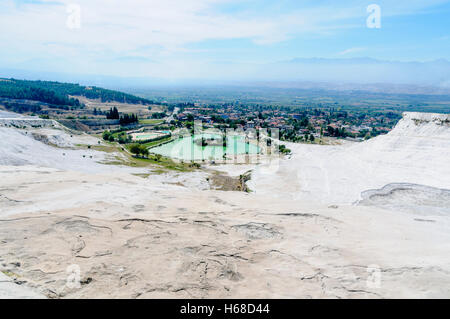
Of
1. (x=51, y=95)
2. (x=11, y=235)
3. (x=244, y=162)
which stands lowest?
(x=244, y=162)

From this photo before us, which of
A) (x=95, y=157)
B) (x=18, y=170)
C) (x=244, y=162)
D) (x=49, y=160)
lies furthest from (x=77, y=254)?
(x=244, y=162)

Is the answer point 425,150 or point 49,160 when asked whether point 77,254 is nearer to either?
point 49,160

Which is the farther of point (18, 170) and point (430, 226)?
point (18, 170)

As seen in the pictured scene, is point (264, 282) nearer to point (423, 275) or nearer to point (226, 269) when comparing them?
point (226, 269)

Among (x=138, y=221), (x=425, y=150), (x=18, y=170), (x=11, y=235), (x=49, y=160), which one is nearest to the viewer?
(x=11, y=235)

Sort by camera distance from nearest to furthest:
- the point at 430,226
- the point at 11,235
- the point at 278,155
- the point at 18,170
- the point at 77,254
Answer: the point at 77,254, the point at 11,235, the point at 430,226, the point at 18,170, the point at 278,155
